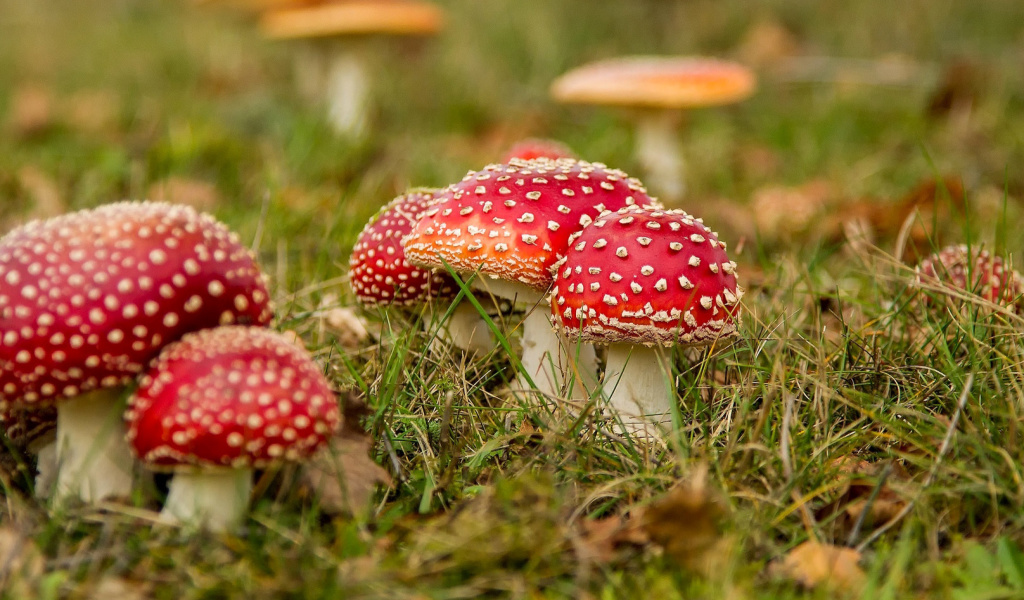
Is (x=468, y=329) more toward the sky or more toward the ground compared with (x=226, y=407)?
more toward the ground

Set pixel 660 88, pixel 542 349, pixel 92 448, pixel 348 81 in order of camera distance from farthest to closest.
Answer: pixel 348 81
pixel 660 88
pixel 542 349
pixel 92 448

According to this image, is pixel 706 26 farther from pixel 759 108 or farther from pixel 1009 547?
pixel 1009 547

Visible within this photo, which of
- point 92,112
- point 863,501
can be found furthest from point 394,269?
point 92,112

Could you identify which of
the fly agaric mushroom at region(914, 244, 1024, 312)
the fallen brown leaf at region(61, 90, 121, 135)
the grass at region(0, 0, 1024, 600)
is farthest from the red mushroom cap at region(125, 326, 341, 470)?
the fallen brown leaf at region(61, 90, 121, 135)

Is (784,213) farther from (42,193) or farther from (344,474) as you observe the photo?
(42,193)

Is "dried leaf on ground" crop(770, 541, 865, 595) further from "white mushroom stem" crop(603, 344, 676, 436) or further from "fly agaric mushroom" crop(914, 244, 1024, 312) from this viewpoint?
"fly agaric mushroom" crop(914, 244, 1024, 312)

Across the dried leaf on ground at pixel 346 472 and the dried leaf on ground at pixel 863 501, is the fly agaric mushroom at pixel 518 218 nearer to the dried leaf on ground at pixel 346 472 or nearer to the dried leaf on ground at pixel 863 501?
the dried leaf on ground at pixel 346 472
